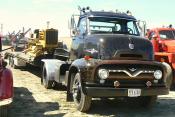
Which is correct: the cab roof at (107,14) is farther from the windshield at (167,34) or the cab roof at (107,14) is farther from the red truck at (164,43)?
the windshield at (167,34)

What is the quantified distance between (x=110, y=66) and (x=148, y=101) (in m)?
1.96

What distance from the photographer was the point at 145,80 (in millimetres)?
8703

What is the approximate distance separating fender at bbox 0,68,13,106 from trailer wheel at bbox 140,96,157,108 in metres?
3.76

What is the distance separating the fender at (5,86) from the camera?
24.2 ft

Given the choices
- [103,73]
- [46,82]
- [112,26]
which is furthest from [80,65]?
[46,82]

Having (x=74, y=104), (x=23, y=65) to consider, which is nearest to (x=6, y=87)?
(x=74, y=104)

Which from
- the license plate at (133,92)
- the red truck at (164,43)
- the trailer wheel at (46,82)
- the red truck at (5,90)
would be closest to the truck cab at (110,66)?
the license plate at (133,92)

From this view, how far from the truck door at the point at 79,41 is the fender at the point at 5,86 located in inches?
96.4

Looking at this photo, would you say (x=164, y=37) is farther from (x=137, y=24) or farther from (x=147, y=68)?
(x=147, y=68)

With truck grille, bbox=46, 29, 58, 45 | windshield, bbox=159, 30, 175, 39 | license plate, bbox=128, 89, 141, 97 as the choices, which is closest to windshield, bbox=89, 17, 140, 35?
license plate, bbox=128, 89, 141, 97

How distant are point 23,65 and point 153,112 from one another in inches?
440

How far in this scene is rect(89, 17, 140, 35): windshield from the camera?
996cm

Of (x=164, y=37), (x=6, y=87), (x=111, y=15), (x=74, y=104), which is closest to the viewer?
(x=6, y=87)

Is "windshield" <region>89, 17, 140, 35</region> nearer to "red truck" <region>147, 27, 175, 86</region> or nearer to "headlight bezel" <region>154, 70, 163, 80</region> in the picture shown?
"headlight bezel" <region>154, 70, 163, 80</region>
